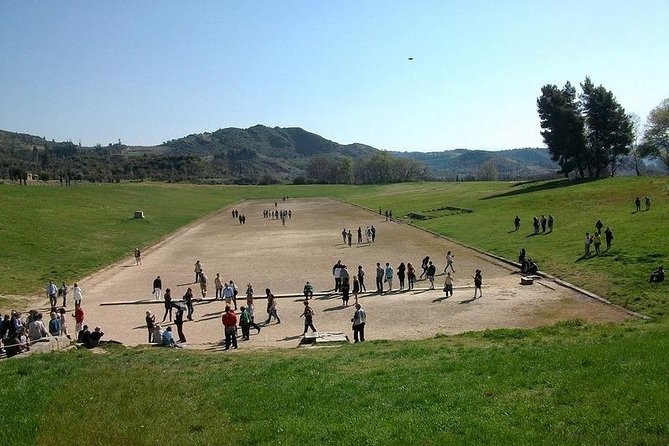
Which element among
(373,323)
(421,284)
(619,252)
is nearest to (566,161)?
(619,252)

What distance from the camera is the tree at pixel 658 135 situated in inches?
2987

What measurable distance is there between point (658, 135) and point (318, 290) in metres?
69.3

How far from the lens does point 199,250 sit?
43375mm

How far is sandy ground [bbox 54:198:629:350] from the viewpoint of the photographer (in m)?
19.4

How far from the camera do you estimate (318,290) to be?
27.0 meters

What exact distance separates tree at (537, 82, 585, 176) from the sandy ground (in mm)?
35999

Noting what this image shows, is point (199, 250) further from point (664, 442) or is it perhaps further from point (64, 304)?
point (664, 442)

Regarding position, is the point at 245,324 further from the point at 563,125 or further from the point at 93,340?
the point at 563,125

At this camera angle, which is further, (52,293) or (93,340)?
(52,293)

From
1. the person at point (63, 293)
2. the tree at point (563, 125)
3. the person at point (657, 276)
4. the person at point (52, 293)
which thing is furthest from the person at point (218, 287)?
the tree at point (563, 125)

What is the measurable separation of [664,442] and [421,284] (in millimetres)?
20506

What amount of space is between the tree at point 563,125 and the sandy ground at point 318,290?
36.0 metres

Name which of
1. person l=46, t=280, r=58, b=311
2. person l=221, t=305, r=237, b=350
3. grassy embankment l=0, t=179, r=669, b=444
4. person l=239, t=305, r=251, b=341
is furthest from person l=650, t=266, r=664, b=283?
person l=46, t=280, r=58, b=311

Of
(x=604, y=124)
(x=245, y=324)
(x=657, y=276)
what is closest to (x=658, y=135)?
Result: (x=604, y=124)
